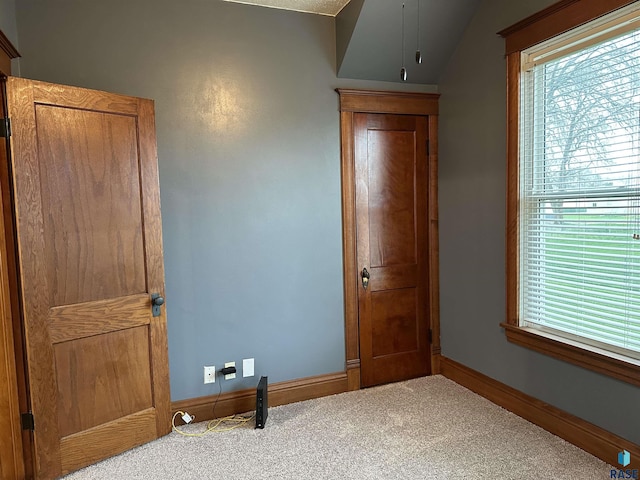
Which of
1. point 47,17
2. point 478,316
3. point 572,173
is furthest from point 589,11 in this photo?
point 47,17

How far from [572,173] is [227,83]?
2.18m

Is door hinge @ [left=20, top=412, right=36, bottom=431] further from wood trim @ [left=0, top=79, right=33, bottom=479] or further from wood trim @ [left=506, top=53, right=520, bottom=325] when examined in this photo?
wood trim @ [left=506, top=53, right=520, bottom=325]

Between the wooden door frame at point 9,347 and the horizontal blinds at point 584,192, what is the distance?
113 inches

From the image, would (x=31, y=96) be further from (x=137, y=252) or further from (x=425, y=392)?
(x=425, y=392)

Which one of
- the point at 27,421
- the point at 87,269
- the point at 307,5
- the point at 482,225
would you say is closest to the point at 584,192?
the point at 482,225

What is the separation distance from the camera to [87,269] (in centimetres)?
229

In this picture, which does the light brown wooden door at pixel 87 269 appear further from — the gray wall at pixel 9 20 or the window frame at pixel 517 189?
the window frame at pixel 517 189

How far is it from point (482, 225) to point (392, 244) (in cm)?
68

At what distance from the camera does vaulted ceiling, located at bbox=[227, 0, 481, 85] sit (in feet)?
9.18

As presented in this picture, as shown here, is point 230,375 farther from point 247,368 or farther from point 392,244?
point 392,244

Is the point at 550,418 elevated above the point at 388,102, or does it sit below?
below

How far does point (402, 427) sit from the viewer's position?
265 centimetres

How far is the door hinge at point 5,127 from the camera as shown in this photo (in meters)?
2.05

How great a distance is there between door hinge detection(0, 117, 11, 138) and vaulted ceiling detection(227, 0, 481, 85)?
160 cm
